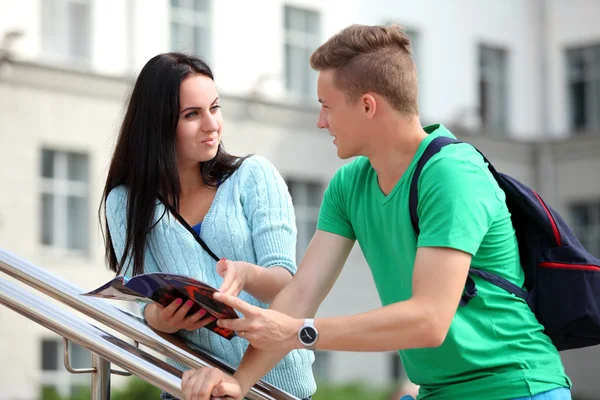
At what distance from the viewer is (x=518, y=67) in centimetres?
2484

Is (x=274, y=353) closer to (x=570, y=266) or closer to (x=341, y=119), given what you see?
(x=341, y=119)

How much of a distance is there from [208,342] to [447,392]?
79 centimetres

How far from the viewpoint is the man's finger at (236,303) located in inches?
108

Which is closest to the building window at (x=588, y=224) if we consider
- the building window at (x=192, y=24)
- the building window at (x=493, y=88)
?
the building window at (x=493, y=88)

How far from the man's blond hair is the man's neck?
5 centimetres

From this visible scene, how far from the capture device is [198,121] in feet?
11.4

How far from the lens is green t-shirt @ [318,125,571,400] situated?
2652 millimetres

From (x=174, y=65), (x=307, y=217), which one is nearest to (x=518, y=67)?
(x=307, y=217)

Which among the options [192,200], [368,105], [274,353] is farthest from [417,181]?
[192,200]

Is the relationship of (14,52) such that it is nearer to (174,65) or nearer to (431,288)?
(174,65)

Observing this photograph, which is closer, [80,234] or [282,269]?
[282,269]

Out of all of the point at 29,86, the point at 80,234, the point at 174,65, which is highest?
the point at 29,86

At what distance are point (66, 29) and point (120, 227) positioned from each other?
1443cm

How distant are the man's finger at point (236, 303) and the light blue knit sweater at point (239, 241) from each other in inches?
18.7
